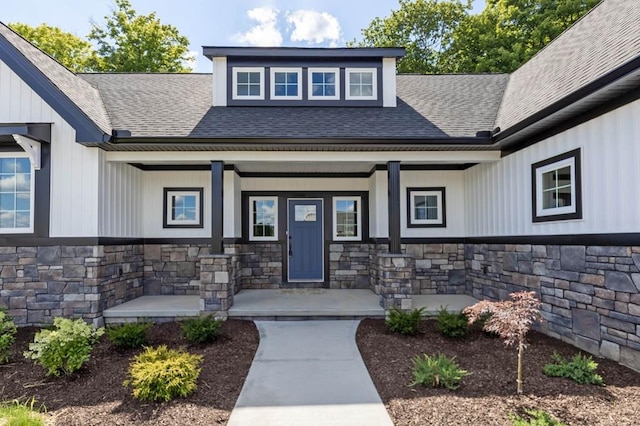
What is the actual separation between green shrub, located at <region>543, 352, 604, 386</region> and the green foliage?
497 cm

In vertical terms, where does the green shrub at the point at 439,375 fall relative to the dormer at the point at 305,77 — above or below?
below

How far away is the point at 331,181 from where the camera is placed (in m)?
8.69

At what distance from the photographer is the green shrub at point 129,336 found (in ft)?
16.1

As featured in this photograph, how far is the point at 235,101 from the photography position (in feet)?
25.7

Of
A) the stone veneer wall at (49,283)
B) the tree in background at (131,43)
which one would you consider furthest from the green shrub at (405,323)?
the tree in background at (131,43)

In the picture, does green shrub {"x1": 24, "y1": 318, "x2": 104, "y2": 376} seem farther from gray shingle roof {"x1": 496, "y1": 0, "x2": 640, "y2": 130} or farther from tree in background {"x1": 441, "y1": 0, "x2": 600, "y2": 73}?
tree in background {"x1": 441, "y1": 0, "x2": 600, "y2": 73}

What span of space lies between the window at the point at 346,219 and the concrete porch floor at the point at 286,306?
146cm

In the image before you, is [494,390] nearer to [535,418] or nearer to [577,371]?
[535,418]

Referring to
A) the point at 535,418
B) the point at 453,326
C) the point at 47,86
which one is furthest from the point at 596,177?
the point at 47,86

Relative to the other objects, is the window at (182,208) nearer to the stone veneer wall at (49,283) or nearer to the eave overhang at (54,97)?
the stone veneer wall at (49,283)

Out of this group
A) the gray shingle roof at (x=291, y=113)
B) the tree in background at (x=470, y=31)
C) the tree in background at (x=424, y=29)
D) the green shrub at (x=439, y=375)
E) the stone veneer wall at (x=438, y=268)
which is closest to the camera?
the green shrub at (x=439, y=375)

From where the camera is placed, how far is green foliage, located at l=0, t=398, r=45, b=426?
122 inches

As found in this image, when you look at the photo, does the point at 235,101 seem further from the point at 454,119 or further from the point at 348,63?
the point at 454,119

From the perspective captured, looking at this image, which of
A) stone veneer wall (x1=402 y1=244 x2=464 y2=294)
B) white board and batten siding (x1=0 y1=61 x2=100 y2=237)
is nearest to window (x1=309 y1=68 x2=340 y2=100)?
stone veneer wall (x1=402 y1=244 x2=464 y2=294)
